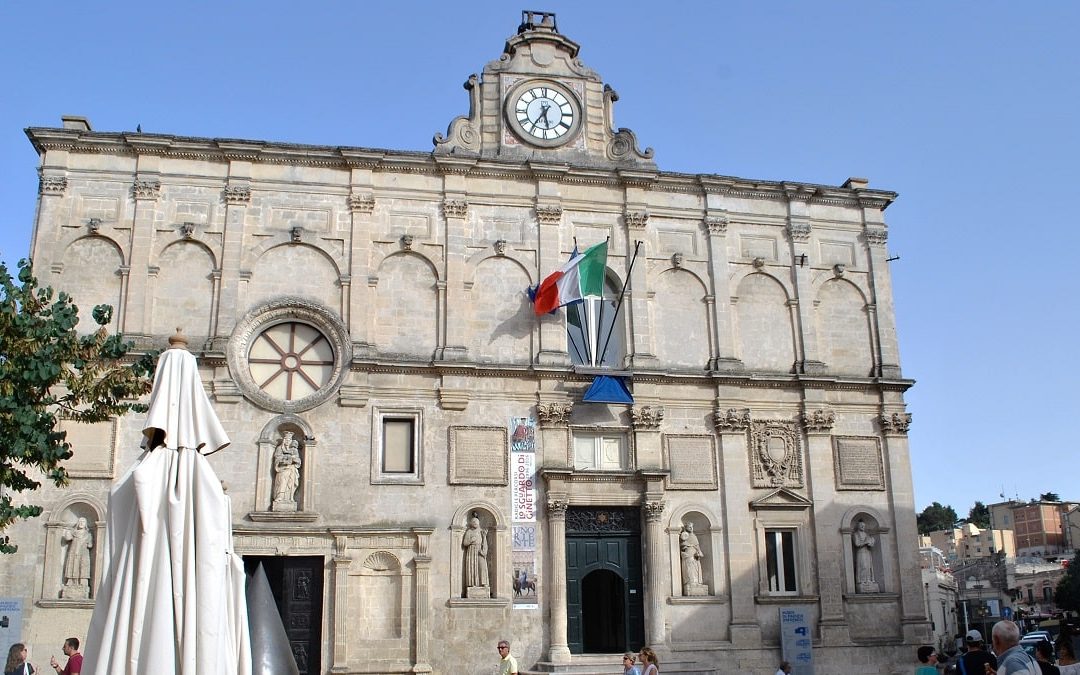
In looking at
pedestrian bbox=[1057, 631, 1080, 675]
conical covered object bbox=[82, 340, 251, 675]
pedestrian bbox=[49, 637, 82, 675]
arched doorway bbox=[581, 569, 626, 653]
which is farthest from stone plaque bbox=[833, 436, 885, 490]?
conical covered object bbox=[82, 340, 251, 675]

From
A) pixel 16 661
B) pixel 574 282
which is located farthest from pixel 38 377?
pixel 574 282

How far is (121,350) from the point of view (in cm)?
1709

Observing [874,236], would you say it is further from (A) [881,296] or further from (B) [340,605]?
(B) [340,605]

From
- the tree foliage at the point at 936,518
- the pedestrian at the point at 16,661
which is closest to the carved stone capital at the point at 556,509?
the pedestrian at the point at 16,661

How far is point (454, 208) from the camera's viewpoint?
80.5 feet

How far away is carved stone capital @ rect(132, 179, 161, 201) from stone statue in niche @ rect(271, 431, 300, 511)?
636cm

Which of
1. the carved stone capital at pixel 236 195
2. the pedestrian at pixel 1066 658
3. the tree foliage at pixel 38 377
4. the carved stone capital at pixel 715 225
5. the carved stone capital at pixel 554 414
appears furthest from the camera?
the carved stone capital at pixel 715 225

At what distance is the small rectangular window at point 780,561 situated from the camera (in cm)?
2395

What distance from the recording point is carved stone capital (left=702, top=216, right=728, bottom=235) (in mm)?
25953

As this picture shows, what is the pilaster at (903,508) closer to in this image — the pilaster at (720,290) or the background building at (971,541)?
the pilaster at (720,290)

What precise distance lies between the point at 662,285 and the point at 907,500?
7925 millimetres

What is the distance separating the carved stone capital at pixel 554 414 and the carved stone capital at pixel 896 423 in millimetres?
8020

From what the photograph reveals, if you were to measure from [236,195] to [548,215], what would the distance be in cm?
734

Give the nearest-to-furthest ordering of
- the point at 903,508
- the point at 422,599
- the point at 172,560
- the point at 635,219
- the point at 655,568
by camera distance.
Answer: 1. the point at 172,560
2. the point at 422,599
3. the point at 655,568
4. the point at 903,508
5. the point at 635,219
